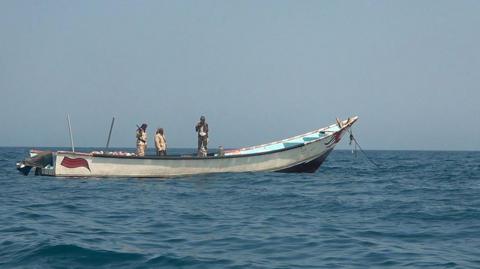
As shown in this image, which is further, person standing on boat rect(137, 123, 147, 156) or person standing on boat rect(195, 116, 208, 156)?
person standing on boat rect(195, 116, 208, 156)

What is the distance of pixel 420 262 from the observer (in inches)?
316

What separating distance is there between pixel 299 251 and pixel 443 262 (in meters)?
2.10

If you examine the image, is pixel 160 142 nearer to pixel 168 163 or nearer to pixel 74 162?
pixel 168 163

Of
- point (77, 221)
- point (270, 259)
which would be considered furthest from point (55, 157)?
point (270, 259)

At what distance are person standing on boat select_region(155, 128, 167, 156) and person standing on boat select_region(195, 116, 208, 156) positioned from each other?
1.41 m

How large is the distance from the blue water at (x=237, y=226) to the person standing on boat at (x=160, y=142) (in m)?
3.84

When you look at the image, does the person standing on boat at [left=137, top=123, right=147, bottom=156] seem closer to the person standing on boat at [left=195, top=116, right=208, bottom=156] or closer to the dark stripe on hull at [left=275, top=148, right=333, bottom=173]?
the person standing on boat at [left=195, top=116, right=208, bottom=156]

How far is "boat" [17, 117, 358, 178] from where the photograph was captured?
20.9 m

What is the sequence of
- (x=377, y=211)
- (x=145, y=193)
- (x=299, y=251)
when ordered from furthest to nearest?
(x=145, y=193), (x=377, y=211), (x=299, y=251)

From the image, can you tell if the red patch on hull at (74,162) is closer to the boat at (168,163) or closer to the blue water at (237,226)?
the boat at (168,163)

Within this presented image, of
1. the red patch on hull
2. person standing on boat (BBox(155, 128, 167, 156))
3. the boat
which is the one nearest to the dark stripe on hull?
the boat

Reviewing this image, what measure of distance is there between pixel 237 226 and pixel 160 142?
39.4ft

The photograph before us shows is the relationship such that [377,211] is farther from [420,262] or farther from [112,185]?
[112,185]

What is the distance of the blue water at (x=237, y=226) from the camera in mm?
8180
